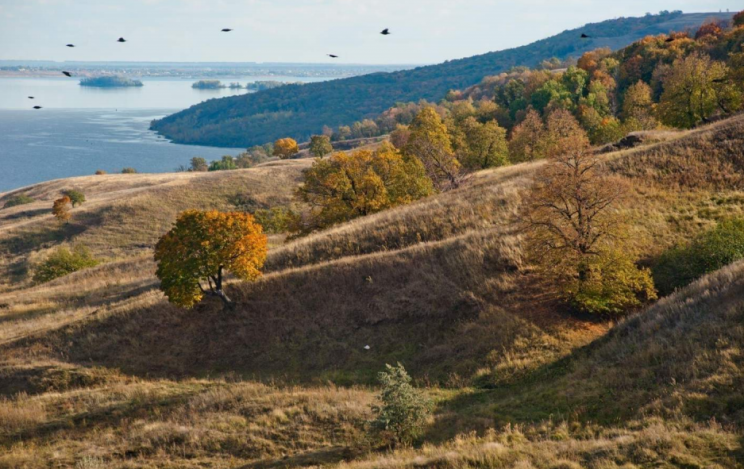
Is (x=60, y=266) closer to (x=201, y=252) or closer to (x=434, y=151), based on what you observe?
(x=201, y=252)

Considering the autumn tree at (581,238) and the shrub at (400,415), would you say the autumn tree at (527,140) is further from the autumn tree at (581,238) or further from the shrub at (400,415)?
the shrub at (400,415)

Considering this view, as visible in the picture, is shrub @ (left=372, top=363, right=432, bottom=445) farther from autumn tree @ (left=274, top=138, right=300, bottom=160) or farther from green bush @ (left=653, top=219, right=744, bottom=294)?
autumn tree @ (left=274, top=138, right=300, bottom=160)

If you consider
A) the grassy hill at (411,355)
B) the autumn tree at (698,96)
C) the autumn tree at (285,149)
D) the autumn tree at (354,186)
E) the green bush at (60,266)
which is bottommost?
the green bush at (60,266)

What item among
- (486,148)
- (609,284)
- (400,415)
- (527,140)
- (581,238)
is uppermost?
(527,140)

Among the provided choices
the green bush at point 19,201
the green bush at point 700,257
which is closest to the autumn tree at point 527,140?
the green bush at point 700,257

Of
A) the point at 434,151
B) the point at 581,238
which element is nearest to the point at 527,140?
the point at 434,151

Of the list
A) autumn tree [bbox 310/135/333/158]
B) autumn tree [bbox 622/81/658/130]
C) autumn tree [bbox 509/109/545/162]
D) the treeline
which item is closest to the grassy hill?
the treeline

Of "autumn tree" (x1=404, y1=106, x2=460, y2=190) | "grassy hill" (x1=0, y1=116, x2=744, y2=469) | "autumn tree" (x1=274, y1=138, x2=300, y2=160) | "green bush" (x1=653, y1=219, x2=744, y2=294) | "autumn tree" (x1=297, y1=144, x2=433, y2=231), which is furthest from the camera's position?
"autumn tree" (x1=274, y1=138, x2=300, y2=160)
